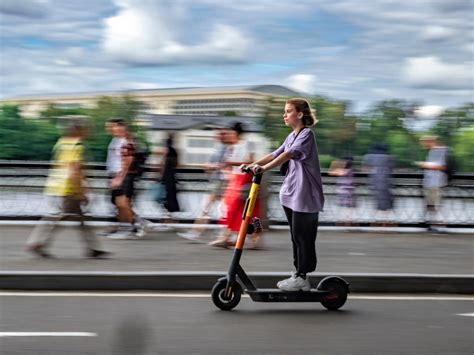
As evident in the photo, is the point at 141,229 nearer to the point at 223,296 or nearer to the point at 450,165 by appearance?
the point at 450,165

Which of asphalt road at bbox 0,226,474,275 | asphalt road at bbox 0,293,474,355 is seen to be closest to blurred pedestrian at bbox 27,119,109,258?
asphalt road at bbox 0,226,474,275

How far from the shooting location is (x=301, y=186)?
6871mm

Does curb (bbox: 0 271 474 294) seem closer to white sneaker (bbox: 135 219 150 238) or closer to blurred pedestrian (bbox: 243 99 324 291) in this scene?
blurred pedestrian (bbox: 243 99 324 291)

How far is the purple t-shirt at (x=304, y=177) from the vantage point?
686cm

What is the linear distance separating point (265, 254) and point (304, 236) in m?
3.05

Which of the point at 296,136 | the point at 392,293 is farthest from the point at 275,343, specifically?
the point at 392,293

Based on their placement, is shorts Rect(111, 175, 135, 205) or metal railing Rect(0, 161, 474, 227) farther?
metal railing Rect(0, 161, 474, 227)

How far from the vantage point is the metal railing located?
12883 millimetres

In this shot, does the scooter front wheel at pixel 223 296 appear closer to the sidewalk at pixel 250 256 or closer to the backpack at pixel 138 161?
the sidewalk at pixel 250 256

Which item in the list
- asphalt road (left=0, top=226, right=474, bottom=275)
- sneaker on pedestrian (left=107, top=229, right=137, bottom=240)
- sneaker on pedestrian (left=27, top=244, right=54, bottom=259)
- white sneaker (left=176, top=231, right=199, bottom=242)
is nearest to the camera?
asphalt road (left=0, top=226, right=474, bottom=275)

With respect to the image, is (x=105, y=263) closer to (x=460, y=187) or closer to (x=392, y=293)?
(x=392, y=293)

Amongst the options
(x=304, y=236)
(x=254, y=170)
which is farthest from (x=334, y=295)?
(x=254, y=170)

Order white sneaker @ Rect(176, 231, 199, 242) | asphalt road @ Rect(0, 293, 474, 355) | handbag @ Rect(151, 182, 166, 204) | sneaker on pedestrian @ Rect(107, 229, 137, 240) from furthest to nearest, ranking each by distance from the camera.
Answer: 1. handbag @ Rect(151, 182, 166, 204)
2. sneaker on pedestrian @ Rect(107, 229, 137, 240)
3. white sneaker @ Rect(176, 231, 199, 242)
4. asphalt road @ Rect(0, 293, 474, 355)

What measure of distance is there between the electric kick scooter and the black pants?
0.20 m
